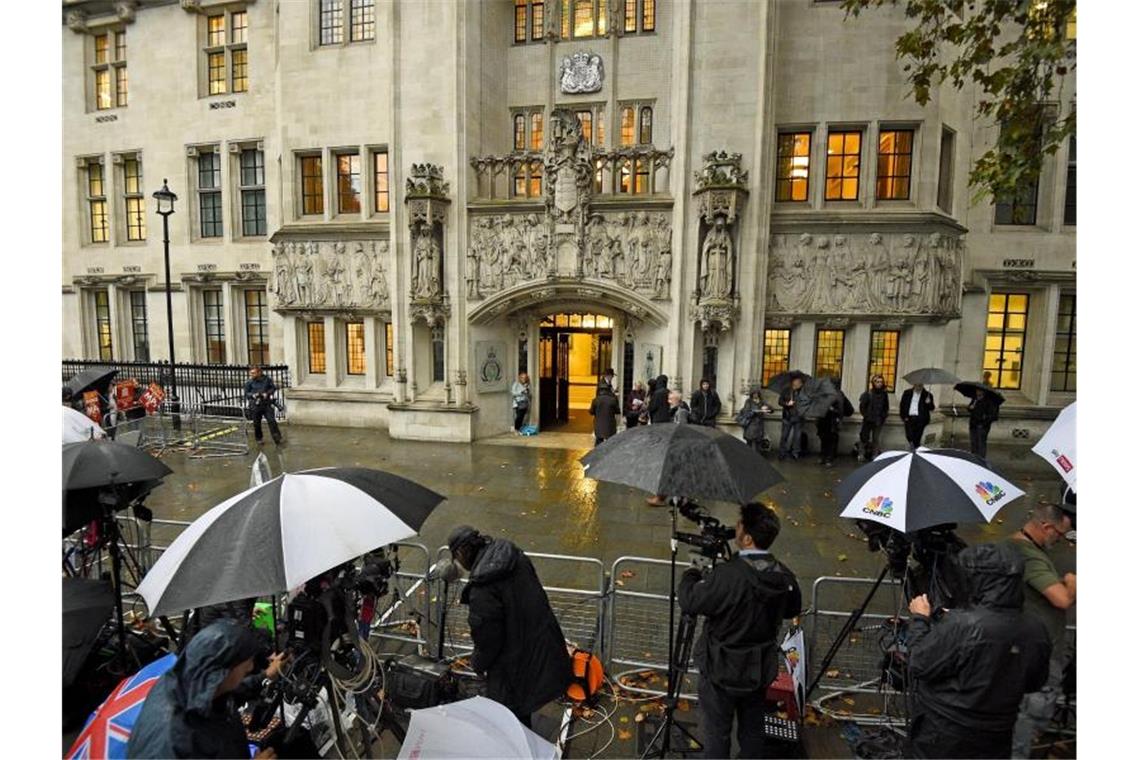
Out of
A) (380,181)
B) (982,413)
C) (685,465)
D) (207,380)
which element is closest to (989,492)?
(685,465)

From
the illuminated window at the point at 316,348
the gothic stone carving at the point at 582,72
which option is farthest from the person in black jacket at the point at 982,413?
the illuminated window at the point at 316,348

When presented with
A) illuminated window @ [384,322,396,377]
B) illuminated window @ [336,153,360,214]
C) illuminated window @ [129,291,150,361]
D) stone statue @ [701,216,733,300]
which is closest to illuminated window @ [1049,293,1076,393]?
stone statue @ [701,216,733,300]

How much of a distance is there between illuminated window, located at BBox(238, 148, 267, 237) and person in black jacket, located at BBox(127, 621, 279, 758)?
18672 millimetres

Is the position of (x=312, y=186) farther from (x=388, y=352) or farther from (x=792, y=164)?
(x=792, y=164)

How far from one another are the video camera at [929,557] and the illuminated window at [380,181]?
1431cm

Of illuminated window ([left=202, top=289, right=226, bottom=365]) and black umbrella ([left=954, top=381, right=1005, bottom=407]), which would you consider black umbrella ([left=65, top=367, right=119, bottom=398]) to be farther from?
black umbrella ([left=954, top=381, right=1005, bottom=407])

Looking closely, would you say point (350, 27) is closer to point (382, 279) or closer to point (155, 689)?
point (382, 279)

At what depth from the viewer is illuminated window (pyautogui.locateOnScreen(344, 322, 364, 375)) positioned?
16188mm

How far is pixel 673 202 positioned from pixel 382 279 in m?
7.62

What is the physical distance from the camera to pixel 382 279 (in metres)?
15.2

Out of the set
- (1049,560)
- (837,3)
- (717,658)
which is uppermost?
(837,3)

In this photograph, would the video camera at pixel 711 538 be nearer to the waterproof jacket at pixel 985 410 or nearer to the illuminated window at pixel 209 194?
the waterproof jacket at pixel 985 410

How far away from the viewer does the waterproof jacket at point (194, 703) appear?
235cm
